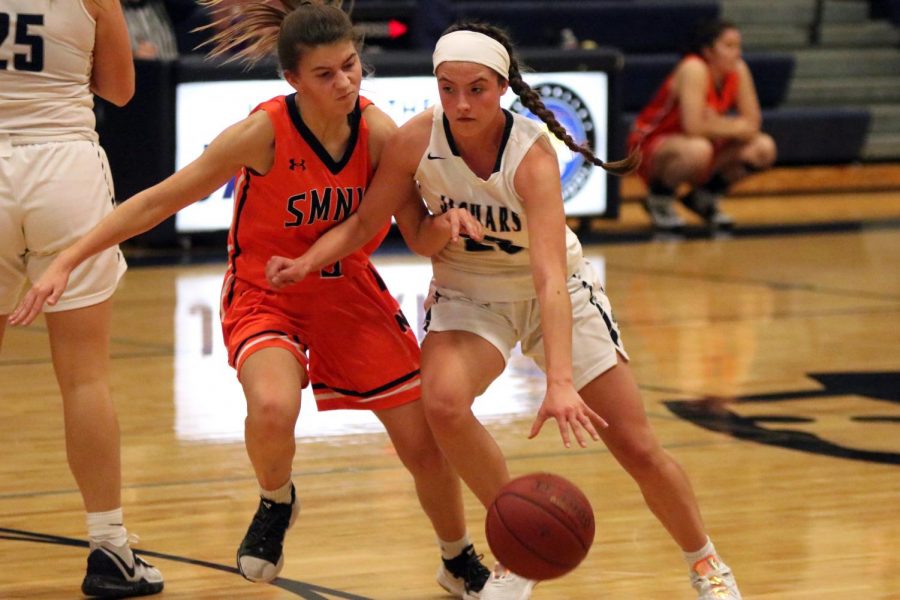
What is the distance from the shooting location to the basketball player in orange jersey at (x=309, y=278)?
11.9ft

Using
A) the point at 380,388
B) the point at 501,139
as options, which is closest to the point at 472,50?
the point at 501,139

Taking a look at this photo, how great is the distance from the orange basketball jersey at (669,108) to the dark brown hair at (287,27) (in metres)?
7.30

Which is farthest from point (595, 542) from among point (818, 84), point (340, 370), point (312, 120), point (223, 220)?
point (818, 84)

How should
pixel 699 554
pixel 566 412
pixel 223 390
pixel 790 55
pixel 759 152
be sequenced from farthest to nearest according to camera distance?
pixel 790 55 → pixel 759 152 → pixel 223 390 → pixel 699 554 → pixel 566 412

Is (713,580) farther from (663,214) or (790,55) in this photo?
(790,55)

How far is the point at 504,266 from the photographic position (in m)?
3.73

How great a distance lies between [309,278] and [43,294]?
26.4 inches

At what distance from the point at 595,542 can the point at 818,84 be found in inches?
423

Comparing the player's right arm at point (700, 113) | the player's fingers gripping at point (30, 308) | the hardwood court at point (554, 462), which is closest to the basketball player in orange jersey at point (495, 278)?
the hardwood court at point (554, 462)

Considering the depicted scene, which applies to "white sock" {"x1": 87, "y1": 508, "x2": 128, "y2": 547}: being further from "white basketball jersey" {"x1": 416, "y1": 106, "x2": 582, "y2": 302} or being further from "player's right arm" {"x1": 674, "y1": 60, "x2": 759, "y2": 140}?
"player's right arm" {"x1": 674, "y1": 60, "x2": 759, "y2": 140}

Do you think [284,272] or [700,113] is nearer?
[284,272]

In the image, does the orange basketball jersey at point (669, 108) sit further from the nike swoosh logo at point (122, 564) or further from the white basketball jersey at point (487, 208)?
the nike swoosh logo at point (122, 564)

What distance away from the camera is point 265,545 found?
11.9ft

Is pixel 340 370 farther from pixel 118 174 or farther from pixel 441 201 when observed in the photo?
pixel 118 174
